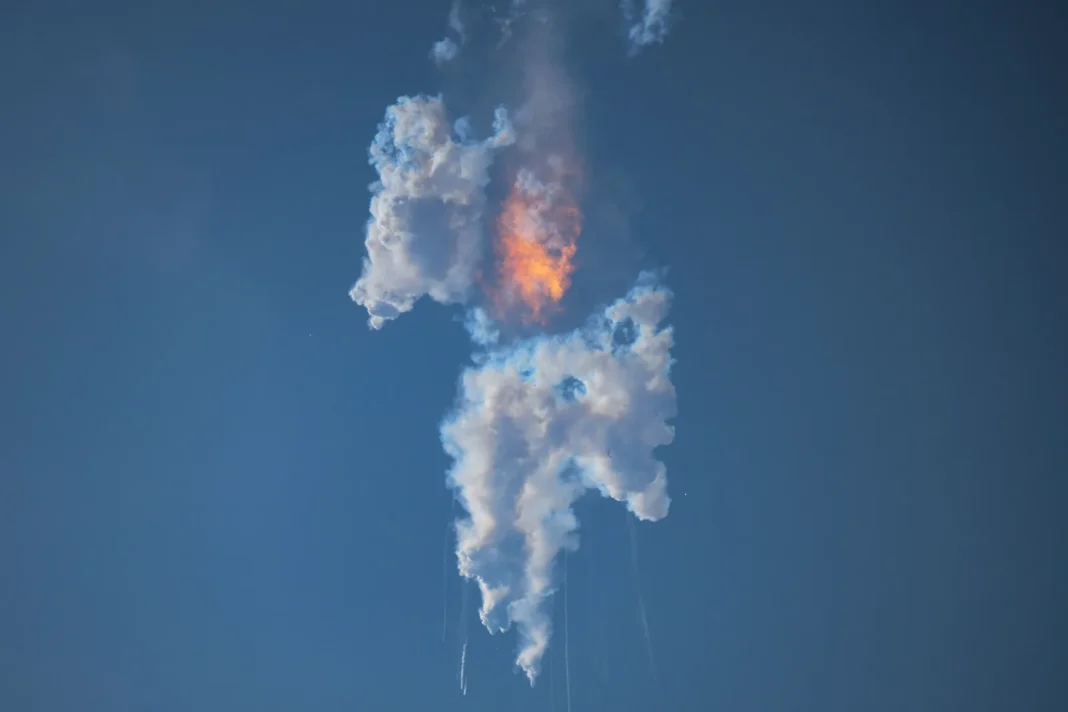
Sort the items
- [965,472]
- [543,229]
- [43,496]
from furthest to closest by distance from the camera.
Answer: [965,472]
[43,496]
[543,229]

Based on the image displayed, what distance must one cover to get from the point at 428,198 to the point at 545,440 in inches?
227

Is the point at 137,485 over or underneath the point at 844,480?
underneath

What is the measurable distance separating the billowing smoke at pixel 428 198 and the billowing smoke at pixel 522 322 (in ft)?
0.09

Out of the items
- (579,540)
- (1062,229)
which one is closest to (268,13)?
(579,540)

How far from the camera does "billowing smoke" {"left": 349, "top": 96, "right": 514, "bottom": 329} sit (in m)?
13.3

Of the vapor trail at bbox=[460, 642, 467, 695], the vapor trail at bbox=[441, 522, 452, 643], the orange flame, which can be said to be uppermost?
the orange flame

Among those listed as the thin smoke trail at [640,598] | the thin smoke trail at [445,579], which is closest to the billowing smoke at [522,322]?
the thin smoke trail at [445,579]

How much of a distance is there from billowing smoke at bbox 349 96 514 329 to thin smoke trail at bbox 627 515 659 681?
686 cm

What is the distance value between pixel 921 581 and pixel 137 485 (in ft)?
64.7

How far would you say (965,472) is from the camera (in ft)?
56.9

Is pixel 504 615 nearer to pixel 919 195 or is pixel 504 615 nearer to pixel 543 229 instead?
pixel 543 229

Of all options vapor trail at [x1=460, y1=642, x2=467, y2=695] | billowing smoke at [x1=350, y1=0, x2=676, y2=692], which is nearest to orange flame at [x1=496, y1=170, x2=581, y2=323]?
billowing smoke at [x1=350, y1=0, x2=676, y2=692]

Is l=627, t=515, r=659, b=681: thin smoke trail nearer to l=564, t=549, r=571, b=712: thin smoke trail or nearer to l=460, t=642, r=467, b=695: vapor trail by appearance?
l=564, t=549, r=571, b=712: thin smoke trail

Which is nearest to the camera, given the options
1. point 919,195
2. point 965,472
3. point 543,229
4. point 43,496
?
point 543,229
